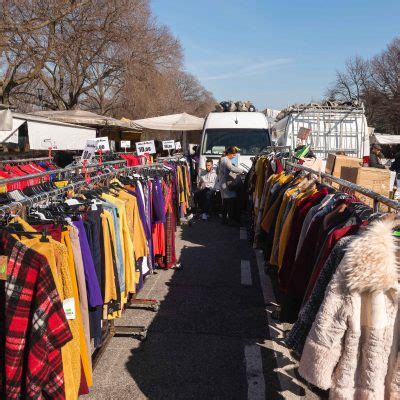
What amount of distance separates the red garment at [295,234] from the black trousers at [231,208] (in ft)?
23.0

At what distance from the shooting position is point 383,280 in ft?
7.45

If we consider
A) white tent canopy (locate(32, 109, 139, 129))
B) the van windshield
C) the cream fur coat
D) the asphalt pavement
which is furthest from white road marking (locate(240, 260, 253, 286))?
white tent canopy (locate(32, 109, 139, 129))

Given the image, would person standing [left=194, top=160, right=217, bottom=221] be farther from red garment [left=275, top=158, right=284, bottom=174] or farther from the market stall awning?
red garment [left=275, top=158, right=284, bottom=174]

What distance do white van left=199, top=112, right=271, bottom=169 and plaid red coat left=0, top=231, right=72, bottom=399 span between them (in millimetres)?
10586

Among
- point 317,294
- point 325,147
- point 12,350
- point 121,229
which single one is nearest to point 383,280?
point 317,294

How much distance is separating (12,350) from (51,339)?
0.21 metres

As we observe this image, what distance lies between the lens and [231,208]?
36.0ft

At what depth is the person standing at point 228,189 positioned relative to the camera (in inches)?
421

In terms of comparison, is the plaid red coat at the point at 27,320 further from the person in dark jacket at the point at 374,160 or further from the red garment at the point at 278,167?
the person in dark jacket at the point at 374,160

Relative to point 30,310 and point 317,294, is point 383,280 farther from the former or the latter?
point 30,310

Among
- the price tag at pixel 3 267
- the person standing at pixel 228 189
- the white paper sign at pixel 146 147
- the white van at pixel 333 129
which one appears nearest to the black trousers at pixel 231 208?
the person standing at pixel 228 189

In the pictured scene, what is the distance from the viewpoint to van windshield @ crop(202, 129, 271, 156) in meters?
12.9

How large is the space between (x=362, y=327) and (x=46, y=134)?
370 inches

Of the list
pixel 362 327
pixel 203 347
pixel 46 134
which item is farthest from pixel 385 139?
pixel 362 327
